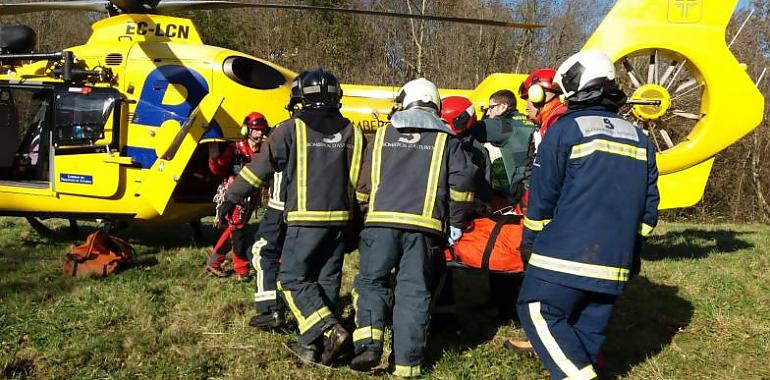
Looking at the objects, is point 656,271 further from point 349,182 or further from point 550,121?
point 349,182

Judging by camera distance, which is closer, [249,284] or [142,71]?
[249,284]

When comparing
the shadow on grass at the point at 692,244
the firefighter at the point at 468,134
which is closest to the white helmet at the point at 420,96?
the firefighter at the point at 468,134

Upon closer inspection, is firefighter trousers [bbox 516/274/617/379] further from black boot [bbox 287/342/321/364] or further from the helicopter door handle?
the helicopter door handle

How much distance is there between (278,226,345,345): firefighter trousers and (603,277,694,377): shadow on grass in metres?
1.98

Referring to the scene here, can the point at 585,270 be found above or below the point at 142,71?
below

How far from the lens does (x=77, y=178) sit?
6434 millimetres

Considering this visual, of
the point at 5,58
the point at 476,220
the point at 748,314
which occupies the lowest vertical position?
the point at 748,314

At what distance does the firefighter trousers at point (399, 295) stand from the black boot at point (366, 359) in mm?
26

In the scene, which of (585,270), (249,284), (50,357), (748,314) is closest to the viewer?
(585,270)

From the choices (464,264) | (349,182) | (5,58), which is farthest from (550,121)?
(5,58)

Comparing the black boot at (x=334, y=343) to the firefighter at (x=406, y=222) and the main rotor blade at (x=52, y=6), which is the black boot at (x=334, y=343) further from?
the main rotor blade at (x=52, y=6)

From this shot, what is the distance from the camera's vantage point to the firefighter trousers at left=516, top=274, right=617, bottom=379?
3037 mm

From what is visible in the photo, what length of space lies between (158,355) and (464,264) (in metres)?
2.18

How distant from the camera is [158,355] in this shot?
156 inches
